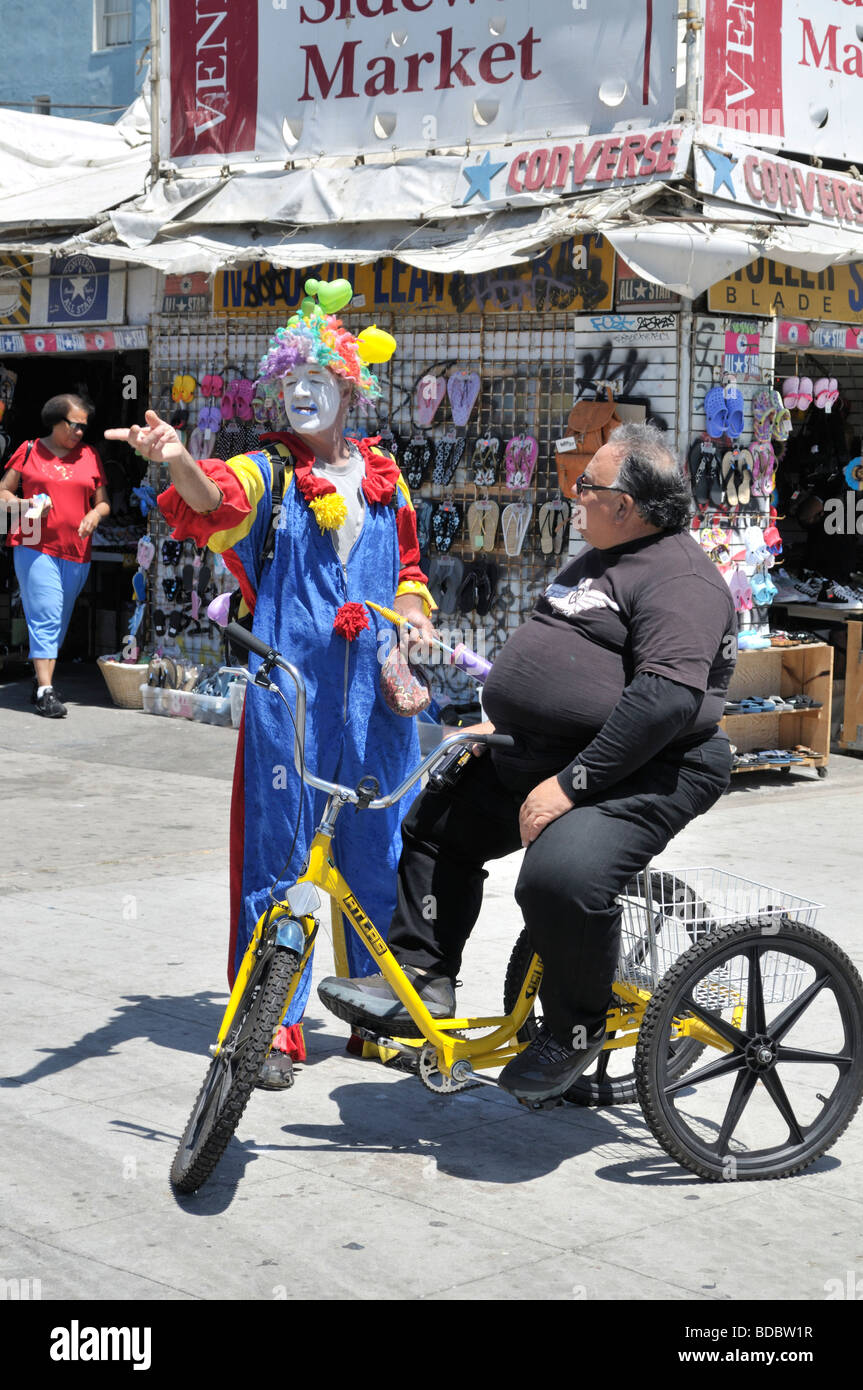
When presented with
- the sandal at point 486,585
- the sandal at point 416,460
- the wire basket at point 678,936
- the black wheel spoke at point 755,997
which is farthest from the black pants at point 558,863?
the sandal at point 416,460

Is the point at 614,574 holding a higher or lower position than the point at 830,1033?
higher

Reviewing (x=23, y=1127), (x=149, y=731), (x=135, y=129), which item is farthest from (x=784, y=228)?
(x=135, y=129)

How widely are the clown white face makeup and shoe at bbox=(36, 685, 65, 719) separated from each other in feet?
23.0

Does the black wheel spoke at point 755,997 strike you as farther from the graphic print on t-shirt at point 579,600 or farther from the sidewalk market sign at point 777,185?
the sidewalk market sign at point 777,185

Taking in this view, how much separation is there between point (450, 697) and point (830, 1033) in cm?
551

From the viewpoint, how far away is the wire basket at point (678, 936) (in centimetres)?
432

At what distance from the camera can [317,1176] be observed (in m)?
4.28

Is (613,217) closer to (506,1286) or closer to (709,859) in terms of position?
(709,859)

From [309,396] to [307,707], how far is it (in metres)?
0.88

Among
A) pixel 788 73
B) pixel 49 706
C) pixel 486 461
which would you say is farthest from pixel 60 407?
pixel 788 73

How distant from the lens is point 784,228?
29.9ft

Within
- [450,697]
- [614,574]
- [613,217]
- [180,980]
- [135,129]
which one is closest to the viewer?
[614,574]

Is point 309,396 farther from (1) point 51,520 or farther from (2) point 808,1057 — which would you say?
(1) point 51,520

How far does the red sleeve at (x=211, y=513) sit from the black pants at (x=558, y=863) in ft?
3.07
